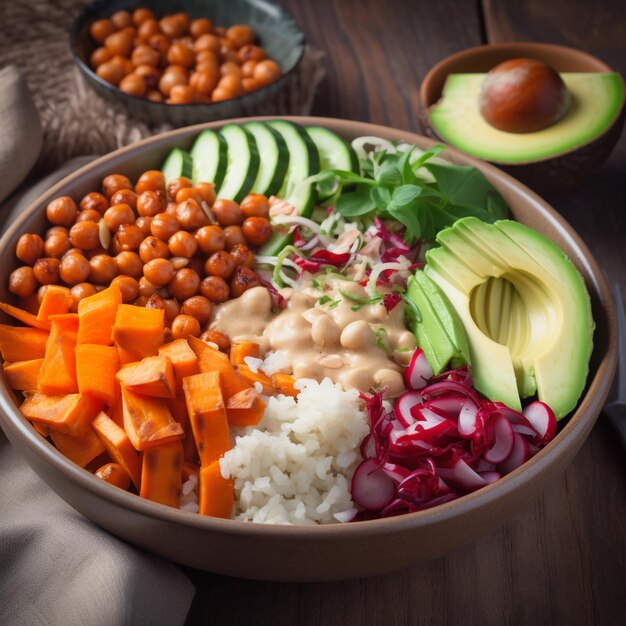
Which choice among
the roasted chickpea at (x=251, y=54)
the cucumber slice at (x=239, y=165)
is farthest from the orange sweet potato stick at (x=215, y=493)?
the roasted chickpea at (x=251, y=54)

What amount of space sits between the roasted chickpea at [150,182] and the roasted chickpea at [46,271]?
0.46m

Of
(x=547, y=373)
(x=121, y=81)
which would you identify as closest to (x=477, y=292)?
(x=547, y=373)

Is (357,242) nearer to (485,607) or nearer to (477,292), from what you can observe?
(477,292)

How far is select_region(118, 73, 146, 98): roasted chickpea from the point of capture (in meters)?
3.85

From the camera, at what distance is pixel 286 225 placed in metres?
3.01

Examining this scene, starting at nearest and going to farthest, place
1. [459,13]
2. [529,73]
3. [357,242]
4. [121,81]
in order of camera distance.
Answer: [357,242] → [529,73] → [121,81] → [459,13]

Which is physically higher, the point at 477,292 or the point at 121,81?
the point at 121,81

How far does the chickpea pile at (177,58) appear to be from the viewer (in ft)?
12.9

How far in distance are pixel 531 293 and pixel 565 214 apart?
1089mm

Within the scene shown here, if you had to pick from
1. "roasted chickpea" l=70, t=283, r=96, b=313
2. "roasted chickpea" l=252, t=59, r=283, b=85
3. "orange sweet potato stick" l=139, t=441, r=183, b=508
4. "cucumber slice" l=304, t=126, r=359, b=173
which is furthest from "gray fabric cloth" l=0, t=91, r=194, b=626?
"roasted chickpea" l=252, t=59, r=283, b=85

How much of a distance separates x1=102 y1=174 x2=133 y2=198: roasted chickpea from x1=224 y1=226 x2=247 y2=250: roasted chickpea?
1.44 ft

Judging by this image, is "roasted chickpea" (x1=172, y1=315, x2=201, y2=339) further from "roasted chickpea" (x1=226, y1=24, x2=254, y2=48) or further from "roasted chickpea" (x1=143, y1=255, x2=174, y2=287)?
"roasted chickpea" (x1=226, y1=24, x2=254, y2=48)

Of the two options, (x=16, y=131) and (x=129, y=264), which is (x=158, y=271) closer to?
(x=129, y=264)

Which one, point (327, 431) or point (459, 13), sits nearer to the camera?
point (327, 431)
